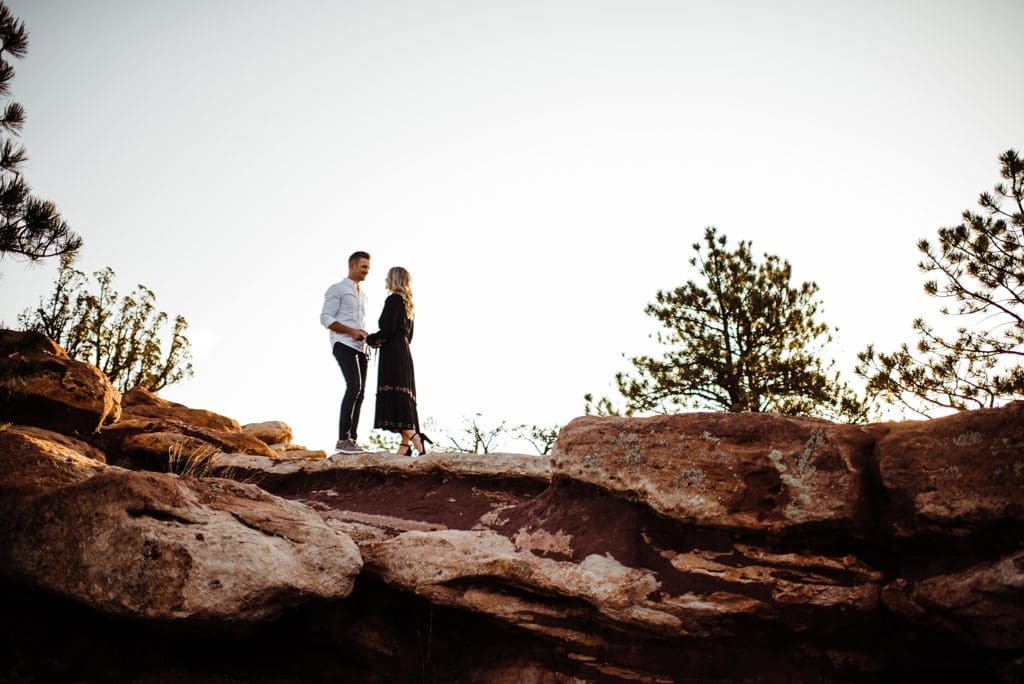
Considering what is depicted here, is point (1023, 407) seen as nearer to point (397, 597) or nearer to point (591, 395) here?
point (397, 597)

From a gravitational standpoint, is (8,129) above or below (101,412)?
above

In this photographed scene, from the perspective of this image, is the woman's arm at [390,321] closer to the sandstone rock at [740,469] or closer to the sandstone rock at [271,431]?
the sandstone rock at [740,469]

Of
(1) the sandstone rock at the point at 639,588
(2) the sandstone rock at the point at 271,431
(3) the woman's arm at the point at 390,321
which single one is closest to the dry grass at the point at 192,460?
(3) the woman's arm at the point at 390,321

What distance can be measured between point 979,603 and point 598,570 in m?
2.13

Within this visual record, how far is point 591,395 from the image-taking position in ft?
49.6

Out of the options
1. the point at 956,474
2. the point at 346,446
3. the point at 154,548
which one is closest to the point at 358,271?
the point at 346,446

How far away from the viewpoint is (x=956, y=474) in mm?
3709

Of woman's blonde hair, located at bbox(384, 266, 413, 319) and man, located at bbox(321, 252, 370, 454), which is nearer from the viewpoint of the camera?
man, located at bbox(321, 252, 370, 454)

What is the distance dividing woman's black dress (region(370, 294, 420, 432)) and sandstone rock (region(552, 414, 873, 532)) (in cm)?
376

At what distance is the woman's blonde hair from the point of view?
825 cm

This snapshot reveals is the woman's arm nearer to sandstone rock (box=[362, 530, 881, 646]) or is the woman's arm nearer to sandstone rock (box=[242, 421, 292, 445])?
sandstone rock (box=[362, 530, 881, 646])

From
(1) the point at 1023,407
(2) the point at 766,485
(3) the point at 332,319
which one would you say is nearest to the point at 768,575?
(2) the point at 766,485

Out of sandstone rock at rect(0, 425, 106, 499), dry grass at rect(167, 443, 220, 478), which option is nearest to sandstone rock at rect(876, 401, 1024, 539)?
sandstone rock at rect(0, 425, 106, 499)

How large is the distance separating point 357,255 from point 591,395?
27.0 feet
